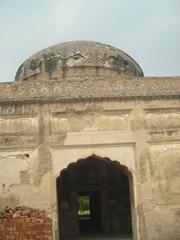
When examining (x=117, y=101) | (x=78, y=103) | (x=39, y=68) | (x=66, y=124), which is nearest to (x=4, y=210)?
(x=66, y=124)

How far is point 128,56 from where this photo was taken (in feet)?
43.8

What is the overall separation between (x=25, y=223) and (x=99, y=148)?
217 cm

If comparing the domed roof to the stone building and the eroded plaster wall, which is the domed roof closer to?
the stone building

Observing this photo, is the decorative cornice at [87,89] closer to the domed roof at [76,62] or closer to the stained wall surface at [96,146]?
the stained wall surface at [96,146]

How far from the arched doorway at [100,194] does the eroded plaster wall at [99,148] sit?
8.65ft

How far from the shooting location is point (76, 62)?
12078mm

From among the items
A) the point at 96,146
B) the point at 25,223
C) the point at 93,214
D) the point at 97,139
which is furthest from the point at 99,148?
the point at 93,214

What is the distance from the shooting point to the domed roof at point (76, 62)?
12.0m

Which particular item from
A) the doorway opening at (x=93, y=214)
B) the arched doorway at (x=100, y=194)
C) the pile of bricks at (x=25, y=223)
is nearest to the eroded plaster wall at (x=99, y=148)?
the pile of bricks at (x=25, y=223)

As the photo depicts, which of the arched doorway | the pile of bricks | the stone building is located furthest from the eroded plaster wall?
the arched doorway

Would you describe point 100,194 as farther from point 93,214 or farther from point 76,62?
point 76,62

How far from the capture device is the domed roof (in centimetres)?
1202

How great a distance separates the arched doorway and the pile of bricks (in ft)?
9.90

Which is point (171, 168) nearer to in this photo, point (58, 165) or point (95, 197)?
point (58, 165)
